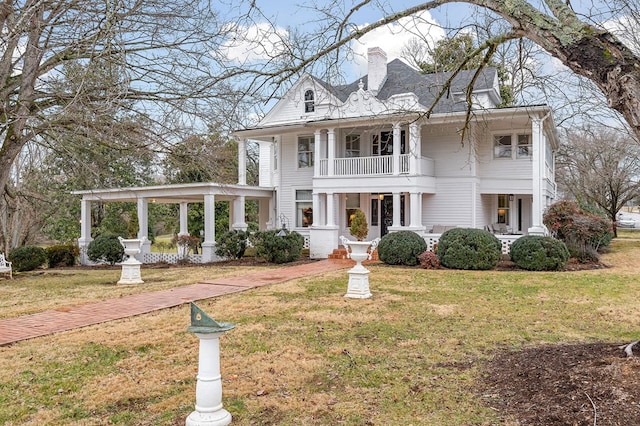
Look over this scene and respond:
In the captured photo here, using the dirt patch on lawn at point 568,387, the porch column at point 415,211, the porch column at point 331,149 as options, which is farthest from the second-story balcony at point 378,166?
the dirt patch on lawn at point 568,387

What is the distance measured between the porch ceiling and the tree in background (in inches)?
787

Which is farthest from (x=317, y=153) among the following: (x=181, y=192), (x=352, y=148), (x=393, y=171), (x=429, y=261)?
(x=429, y=261)

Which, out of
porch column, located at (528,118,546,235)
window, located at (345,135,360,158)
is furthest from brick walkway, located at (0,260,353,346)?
porch column, located at (528,118,546,235)

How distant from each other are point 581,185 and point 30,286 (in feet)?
109

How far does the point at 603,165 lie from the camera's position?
30891mm

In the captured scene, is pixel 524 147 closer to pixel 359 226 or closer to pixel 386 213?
pixel 386 213

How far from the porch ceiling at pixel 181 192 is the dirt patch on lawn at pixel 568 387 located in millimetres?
12643

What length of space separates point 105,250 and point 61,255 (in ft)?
9.61

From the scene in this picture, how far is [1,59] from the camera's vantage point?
405 inches

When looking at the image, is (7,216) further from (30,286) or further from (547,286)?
(547,286)

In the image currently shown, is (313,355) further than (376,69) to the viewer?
No

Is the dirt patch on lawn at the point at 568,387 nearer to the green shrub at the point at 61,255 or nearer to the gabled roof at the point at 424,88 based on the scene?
the gabled roof at the point at 424,88

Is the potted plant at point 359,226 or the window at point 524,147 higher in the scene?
the window at point 524,147

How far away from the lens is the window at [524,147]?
17.7 m
